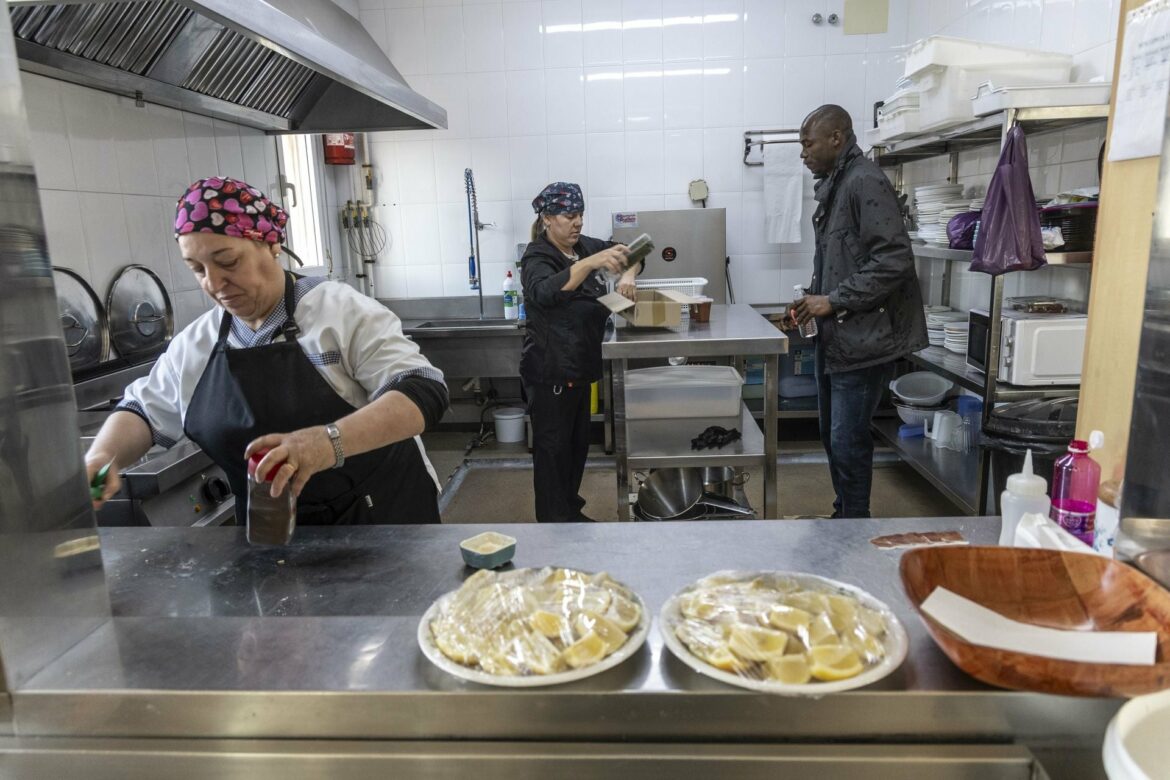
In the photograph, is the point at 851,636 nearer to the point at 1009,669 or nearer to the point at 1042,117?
the point at 1009,669

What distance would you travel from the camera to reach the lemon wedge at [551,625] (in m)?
0.93

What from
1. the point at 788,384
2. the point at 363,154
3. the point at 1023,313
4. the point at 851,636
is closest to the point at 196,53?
the point at 363,154

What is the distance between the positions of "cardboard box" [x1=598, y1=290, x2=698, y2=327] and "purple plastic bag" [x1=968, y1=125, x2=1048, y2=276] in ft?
3.69

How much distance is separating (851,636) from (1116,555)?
0.40m

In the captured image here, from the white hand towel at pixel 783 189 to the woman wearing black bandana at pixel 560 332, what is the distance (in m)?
1.76

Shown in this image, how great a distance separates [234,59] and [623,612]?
2.62 metres

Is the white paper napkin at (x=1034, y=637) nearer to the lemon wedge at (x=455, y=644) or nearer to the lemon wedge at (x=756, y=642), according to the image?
the lemon wedge at (x=756, y=642)

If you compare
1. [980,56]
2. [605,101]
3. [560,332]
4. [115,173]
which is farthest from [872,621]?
[605,101]

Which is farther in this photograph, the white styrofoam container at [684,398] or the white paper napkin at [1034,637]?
the white styrofoam container at [684,398]

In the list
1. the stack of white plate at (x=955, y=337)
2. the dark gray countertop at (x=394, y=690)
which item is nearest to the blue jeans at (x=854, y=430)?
the stack of white plate at (x=955, y=337)

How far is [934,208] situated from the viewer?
3592mm

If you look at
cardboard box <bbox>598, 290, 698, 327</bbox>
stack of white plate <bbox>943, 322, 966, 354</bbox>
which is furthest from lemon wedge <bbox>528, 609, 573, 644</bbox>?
stack of white plate <bbox>943, 322, 966, 354</bbox>

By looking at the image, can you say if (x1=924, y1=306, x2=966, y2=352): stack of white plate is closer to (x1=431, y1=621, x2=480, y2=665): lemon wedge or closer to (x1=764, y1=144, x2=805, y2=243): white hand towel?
(x1=764, y1=144, x2=805, y2=243): white hand towel

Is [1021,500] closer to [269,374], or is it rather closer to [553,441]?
[269,374]
